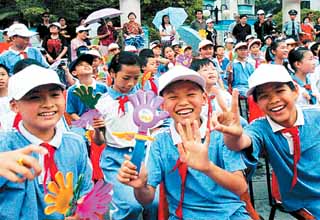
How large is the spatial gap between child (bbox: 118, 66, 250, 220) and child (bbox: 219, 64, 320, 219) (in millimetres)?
195

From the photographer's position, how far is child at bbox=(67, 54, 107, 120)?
5176mm

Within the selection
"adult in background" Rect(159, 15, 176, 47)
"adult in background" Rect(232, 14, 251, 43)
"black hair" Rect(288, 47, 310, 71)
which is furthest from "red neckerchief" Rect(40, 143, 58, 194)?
"adult in background" Rect(232, 14, 251, 43)

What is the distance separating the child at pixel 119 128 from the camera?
13.0 ft

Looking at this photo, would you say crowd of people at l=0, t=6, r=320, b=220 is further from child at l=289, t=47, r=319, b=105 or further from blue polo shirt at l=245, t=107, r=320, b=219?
child at l=289, t=47, r=319, b=105

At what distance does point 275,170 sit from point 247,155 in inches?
16.0

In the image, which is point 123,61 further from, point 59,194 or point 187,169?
point 59,194

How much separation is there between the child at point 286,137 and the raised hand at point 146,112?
0.60 metres

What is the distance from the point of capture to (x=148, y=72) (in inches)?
227

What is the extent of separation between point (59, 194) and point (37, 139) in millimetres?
501

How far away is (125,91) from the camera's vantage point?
4.55 metres

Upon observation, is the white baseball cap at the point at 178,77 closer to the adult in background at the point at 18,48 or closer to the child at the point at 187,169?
the child at the point at 187,169

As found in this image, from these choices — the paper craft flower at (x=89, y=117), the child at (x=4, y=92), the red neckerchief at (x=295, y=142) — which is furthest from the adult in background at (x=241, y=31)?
the red neckerchief at (x=295, y=142)

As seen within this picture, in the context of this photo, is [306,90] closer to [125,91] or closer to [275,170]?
[125,91]

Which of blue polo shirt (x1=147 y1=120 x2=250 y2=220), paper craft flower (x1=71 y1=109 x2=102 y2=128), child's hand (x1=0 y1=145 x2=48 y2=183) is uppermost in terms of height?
child's hand (x1=0 y1=145 x2=48 y2=183)
